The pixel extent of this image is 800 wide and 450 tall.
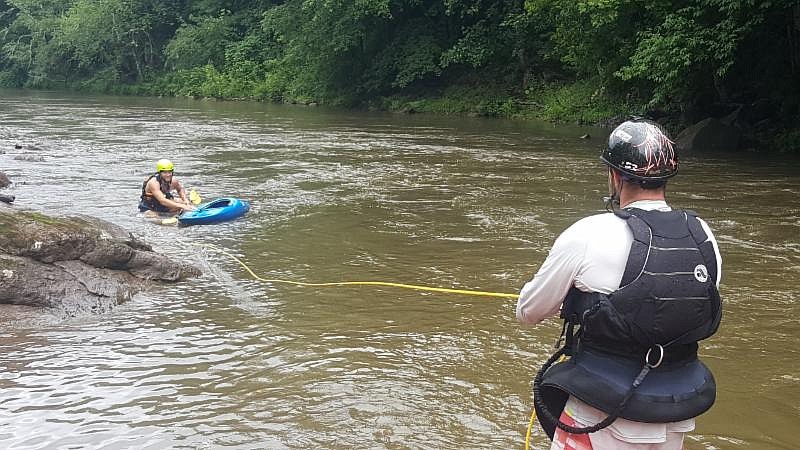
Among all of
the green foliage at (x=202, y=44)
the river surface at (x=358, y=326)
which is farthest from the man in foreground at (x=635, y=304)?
the green foliage at (x=202, y=44)

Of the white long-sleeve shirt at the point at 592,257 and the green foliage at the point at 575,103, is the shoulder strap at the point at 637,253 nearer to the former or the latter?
the white long-sleeve shirt at the point at 592,257

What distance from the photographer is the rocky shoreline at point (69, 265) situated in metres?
7.00

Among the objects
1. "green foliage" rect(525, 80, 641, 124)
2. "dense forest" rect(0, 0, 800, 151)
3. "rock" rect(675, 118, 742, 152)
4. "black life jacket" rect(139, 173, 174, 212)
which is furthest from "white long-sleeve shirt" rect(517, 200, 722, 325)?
"green foliage" rect(525, 80, 641, 124)

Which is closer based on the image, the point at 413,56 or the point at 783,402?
the point at 783,402

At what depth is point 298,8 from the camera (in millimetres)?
40219

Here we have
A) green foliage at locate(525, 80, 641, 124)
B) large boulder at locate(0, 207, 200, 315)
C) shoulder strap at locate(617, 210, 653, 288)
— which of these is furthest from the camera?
green foliage at locate(525, 80, 641, 124)

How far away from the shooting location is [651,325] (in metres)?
2.52

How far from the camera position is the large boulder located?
7004 millimetres

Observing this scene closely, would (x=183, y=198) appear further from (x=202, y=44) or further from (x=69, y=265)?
(x=202, y=44)

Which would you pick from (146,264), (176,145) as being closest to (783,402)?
(146,264)

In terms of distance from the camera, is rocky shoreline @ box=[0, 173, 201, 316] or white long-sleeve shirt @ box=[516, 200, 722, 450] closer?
white long-sleeve shirt @ box=[516, 200, 722, 450]

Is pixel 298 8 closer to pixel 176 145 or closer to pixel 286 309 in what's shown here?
pixel 176 145

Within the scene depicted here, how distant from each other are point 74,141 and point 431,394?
1948cm

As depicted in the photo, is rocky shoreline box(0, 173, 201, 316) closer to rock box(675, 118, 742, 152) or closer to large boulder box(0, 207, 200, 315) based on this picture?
large boulder box(0, 207, 200, 315)
